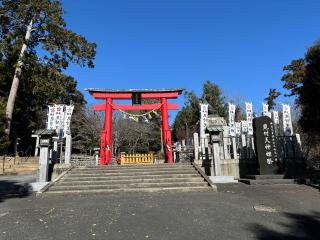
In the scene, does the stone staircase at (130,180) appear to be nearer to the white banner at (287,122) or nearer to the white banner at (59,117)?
the white banner at (59,117)

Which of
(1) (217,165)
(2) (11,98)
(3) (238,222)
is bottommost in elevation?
(3) (238,222)

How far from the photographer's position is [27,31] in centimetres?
2152

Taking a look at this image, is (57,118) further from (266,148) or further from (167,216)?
(167,216)

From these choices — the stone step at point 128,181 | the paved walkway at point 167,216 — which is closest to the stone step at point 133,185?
the stone step at point 128,181

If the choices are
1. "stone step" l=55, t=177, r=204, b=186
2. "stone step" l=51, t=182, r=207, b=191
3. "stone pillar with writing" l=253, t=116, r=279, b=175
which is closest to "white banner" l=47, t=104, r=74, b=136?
"stone step" l=55, t=177, r=204, b=186

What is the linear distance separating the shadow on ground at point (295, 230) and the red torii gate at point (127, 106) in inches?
457

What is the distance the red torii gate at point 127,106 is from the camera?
57.1 feet

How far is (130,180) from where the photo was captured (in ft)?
35.6

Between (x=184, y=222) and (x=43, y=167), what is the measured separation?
25.0 feet

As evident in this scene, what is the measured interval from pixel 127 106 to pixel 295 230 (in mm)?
14533

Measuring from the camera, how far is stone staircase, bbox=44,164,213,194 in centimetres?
996

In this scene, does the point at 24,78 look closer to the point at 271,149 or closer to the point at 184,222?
the point at 271,149

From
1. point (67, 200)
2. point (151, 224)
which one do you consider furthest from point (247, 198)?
point (67, 200)

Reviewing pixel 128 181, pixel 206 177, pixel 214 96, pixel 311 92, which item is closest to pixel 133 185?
pixel 128 181
